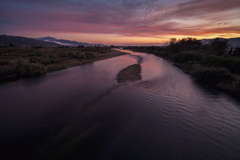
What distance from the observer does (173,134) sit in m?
7.85

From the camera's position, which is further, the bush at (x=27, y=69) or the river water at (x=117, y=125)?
the bush at (x=27, y=69)

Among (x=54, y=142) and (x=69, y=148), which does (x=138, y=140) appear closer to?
(x=69, y=148)

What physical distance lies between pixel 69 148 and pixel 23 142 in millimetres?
3374

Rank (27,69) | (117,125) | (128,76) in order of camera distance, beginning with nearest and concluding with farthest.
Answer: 1. (117,125)
2. (27,69)
3. (128,76)

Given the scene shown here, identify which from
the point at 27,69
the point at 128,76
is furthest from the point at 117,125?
the point at 27,69

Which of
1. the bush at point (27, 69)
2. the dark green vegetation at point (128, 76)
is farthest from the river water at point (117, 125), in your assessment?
the bush at point (27, 69)

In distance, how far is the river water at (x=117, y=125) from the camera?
638 cm

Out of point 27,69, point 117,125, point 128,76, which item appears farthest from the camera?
point 128,76

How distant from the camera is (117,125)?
8.63 m

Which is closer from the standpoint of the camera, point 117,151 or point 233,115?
point 117,151

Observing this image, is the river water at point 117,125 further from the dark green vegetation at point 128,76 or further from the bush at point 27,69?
the bush at point 27,69

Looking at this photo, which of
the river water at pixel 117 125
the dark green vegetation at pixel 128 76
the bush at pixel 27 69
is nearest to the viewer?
the river water at pixel 117 125

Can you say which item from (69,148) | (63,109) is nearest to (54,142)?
(69,148)

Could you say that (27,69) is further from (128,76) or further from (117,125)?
(117,125)
